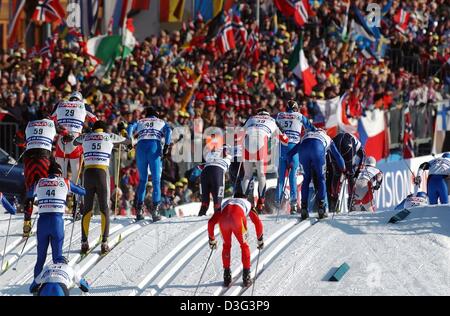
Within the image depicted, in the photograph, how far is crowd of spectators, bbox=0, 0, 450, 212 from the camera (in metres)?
30.5

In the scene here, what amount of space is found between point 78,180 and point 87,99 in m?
4.40

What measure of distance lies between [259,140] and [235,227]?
4296mm

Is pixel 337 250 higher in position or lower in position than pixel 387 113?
lower

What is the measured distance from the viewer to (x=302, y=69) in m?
35.3

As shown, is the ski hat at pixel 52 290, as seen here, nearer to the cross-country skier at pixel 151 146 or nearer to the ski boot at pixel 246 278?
the ski boot at pixel 246 278

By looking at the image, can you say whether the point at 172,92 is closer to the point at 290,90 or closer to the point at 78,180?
the point at 290,90

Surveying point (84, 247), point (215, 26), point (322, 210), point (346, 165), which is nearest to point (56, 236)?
point (84, 247)

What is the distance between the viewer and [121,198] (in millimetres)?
29219

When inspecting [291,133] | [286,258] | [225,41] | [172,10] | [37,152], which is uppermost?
[172,10]

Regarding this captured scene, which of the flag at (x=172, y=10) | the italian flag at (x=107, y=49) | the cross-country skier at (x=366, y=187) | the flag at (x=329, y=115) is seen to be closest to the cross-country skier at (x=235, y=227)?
the cross-country skier at (x=366, y=187)

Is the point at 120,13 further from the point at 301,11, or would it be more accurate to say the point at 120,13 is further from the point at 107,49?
the point at 301,11

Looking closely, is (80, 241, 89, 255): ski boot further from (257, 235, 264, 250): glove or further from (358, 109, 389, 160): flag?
(358, 109, 389, 160): flag

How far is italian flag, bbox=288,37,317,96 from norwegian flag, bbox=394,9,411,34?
512 centimetres

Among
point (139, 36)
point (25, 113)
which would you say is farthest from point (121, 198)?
point (139, 36)
